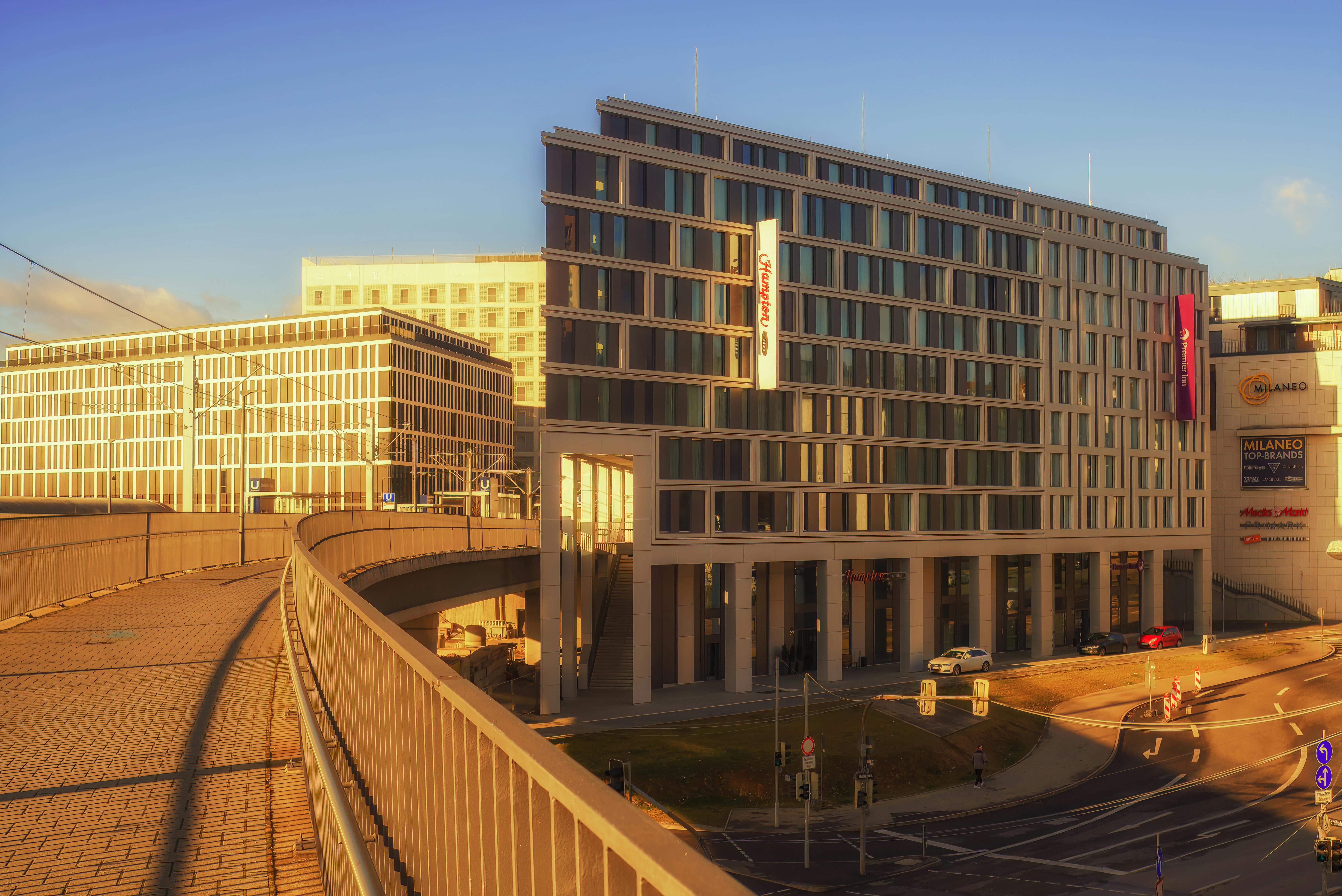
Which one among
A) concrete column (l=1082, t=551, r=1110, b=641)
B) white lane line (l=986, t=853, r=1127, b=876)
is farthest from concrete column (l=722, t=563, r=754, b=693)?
concrete column (l=1082, t=551, r=1110, b=641)

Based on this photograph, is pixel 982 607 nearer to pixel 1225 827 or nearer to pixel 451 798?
pixel 1225 827

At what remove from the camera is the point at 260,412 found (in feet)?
399

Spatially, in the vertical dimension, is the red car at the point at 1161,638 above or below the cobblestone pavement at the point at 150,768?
below

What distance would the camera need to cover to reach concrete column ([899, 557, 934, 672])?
68.1m

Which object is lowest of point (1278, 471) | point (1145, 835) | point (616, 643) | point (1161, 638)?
point (1145, 835)

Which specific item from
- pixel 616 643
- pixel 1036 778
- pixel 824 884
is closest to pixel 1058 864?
pixel 824 884

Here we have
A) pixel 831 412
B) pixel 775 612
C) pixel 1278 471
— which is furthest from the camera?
pixel 1278 471

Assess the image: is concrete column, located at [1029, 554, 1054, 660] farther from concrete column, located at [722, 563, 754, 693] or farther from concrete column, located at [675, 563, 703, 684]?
concrete column, located at [675, 563, 703, 684]

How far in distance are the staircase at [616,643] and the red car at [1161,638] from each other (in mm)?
39724

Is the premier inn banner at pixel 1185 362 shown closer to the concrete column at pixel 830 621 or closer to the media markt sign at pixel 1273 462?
the media markt sign at pixel 1273 462

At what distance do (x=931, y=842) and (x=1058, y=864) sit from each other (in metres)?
4.65

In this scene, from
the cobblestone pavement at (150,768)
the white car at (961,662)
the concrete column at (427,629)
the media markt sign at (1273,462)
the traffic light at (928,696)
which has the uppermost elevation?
the media markt sign at (1273,462)

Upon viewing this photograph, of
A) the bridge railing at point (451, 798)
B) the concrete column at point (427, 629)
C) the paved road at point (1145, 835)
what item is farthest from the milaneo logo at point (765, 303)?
the bridge railing at point (451, 798)

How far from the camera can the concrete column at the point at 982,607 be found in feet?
234
